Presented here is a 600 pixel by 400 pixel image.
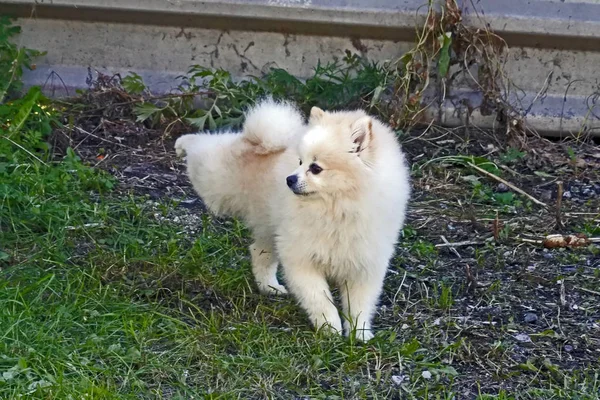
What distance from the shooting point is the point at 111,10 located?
21.1ft

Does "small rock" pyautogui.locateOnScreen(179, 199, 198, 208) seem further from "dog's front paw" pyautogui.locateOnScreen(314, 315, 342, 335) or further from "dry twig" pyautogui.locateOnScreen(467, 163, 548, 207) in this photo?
"dry twig" pyautogui.locateOnScreen(467, 163, 548, 207)

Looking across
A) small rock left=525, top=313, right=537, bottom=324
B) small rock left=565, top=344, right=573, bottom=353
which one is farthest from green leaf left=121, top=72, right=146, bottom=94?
small rock left=565, top=344, right=573, bottom=353

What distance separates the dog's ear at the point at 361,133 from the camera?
3832mm

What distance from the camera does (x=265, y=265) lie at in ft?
14.6

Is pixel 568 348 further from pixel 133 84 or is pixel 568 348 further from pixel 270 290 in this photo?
pixel 133 84

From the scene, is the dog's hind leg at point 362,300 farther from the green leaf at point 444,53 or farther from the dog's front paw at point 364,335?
the green leaf at point 444,53

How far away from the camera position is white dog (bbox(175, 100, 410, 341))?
3.84 metres

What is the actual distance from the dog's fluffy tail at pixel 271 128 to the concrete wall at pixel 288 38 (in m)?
2.26

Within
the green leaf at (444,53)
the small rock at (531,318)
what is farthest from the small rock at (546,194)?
the small rock at (531,318)

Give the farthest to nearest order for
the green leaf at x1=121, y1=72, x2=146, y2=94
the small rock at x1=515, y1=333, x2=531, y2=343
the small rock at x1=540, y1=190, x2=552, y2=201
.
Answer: the green leaf at x1=121, y1=72, x2=146, y2=94 → the small rock at x1=540, y1=190, x2=552, y2=201 → the small rock at x1=515, y1=333, x2=531, y2=343

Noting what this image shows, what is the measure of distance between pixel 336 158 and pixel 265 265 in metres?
0.87

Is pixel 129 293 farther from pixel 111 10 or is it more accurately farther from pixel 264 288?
pixel 111 10

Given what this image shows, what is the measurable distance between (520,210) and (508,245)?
550 millimetres

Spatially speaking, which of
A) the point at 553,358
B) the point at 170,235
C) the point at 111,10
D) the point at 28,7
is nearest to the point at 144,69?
the point at 111,10
